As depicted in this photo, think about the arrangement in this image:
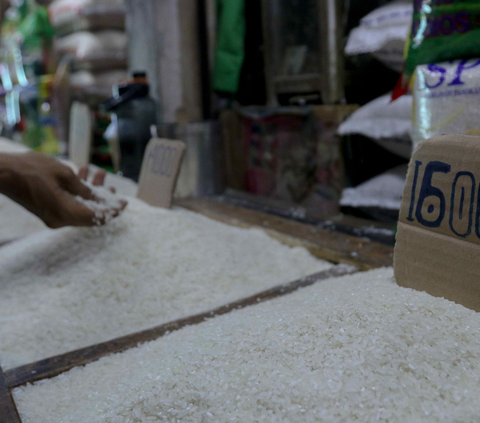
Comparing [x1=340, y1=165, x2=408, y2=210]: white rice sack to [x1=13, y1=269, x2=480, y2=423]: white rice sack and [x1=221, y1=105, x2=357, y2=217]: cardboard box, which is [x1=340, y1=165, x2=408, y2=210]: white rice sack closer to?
[x1=221, y1=105, x2=357, y2=217]: cardboard box

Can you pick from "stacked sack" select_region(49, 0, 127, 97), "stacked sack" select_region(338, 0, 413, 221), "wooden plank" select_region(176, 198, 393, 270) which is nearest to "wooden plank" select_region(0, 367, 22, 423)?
"wooden plank" select_region(176, 198, 393, 270)

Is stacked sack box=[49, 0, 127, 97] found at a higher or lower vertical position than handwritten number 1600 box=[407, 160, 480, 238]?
higher

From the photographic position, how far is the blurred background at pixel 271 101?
1.46m

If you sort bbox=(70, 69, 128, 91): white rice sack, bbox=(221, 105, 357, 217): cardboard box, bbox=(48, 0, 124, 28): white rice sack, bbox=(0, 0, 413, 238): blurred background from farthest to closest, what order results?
bbox=(70, 69, 128, 91): white rice sack
bbox=(48, 0, 124, 28): white rice sack
bbox=(221, 105, 357, 217): cardboard box
bbox=(0, 0, 413, 238): blurred background

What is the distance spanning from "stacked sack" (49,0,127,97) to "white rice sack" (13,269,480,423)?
107 inches

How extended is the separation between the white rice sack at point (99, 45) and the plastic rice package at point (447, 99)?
2504 mm

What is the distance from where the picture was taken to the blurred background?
1.46m

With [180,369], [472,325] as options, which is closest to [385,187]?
[472,325]

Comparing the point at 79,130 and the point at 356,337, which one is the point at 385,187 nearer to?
the point at 356,337

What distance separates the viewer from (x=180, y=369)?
0.62m

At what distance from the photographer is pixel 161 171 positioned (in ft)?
4.77

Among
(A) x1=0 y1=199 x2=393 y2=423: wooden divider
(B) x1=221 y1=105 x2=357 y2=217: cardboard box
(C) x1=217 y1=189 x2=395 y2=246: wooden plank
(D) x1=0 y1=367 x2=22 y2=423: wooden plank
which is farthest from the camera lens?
(B) x1=221 y1=105 x2=357 y2=217: cardboard box

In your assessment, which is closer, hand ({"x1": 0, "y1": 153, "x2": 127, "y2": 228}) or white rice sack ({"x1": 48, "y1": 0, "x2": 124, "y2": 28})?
hand ({"x1": 0, "y1": 153, "x2": 127, "y2": 228})

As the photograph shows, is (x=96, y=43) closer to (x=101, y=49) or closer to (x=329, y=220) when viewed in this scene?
(x=101, y=49)
